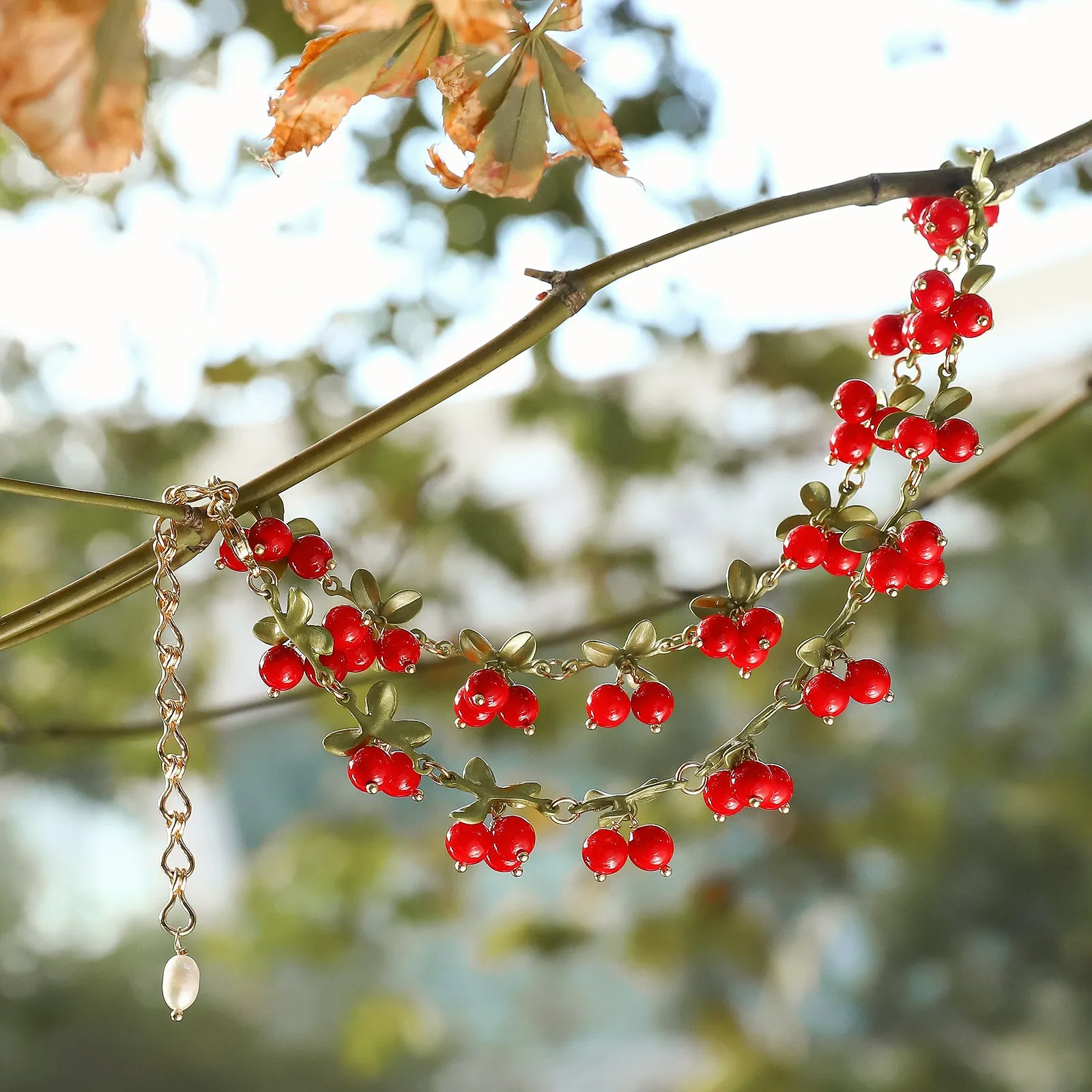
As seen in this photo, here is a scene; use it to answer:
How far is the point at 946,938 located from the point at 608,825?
0.82 metres

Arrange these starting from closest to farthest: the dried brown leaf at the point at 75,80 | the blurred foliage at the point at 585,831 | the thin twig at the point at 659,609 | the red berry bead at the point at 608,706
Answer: the dried brown leaf at the point at 75,80, the red berry bead at the point at 608,706, the thin twig at the point at 659,609, the blurred foliage at the point at 585,831

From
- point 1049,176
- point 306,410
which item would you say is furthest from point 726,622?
point 306,410

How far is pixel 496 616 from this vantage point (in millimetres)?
1087

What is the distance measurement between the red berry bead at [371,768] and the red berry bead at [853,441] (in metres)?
0.15

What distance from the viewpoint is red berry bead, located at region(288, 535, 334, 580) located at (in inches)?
11.3

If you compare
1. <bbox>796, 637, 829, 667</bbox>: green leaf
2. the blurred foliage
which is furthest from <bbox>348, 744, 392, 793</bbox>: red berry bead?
the blurred foliage

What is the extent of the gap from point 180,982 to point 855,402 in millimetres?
231

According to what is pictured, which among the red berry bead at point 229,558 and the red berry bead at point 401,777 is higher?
the red berry bead at point 229,558

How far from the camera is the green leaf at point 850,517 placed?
296 millimetres

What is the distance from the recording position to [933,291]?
289mm

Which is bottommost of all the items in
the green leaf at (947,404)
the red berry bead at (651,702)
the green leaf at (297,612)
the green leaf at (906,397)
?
the red berry bead at (651,702)

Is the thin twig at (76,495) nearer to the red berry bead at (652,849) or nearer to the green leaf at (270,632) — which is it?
the green leaf at (270,632)

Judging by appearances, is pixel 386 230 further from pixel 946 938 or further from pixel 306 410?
pixel 946 938

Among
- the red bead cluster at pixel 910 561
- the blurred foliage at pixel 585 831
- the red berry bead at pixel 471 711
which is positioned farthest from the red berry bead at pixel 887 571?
the blurred foliage at pixel 585 831
